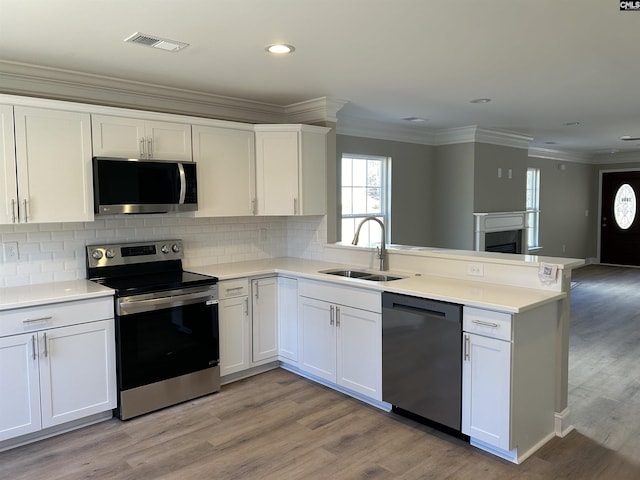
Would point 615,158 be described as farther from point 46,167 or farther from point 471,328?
point 46,167

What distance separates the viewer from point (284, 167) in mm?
4152

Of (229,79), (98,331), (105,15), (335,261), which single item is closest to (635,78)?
A: (335,261)

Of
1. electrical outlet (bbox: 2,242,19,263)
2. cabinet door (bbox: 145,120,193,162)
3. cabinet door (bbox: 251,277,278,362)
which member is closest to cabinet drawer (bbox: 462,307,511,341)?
cabinet door (bbox: 251,277,278,362)

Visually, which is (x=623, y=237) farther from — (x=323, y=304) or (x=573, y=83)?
(x=323, y=304)

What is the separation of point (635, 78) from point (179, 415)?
13.5ft

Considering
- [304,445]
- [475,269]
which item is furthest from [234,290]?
[475,269]

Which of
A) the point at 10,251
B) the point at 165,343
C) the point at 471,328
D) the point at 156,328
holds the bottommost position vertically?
the point at 165,343

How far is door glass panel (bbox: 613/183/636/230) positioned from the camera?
9820 millimetres

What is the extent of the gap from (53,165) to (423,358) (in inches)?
104

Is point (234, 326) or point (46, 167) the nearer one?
point (46, 167)

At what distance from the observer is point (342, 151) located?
557 cm

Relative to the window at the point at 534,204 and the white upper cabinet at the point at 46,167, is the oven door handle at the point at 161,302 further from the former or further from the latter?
the window at the point at 534,204

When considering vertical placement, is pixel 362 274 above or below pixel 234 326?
above

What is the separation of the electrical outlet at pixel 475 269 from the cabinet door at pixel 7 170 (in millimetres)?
2929
